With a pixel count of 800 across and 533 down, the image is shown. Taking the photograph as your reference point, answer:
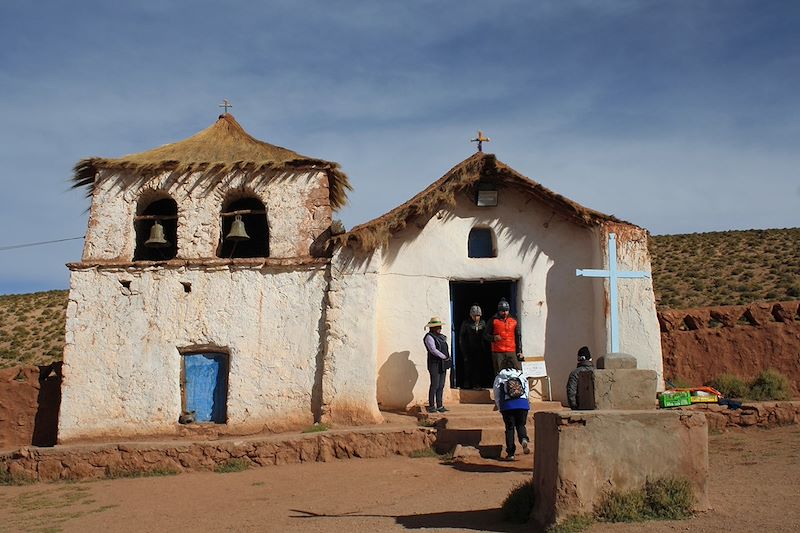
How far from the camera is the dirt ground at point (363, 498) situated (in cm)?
757

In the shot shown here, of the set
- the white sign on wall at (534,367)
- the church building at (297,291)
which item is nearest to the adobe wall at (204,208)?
the church building at (297,291)

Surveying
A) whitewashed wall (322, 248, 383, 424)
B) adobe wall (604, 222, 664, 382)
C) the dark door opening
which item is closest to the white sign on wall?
the dark door opening

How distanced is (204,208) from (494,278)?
17.9 feet

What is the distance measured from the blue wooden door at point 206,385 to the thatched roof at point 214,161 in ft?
11.3

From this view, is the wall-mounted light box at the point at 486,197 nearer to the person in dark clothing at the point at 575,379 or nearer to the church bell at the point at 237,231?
the church bell at the point at 237,231

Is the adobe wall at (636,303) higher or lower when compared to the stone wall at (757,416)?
higher

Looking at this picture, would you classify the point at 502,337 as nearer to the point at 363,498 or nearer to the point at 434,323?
the point at 434,323

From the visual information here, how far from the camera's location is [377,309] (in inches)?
558

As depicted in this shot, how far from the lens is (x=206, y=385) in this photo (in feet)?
45.9

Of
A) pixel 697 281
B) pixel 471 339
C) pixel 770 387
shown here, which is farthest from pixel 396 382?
pixel 697 281

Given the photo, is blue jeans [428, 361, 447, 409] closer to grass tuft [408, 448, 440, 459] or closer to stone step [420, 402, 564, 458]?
stone step [420, 402, 564, 458]

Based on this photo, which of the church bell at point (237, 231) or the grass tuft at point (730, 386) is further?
the grass tuft at point (730, 386)

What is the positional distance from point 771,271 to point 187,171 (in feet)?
77.1

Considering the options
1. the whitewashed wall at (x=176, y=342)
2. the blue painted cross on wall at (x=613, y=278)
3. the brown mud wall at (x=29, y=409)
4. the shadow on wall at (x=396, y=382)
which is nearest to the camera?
the blue painted cross on wall at (x=613, y=278)
